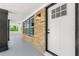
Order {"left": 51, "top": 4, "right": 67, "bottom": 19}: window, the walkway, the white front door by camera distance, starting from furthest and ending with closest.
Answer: the walkway, {"left": 51, "top": 4, "right": 67, "bottom": 19}: window, the white front door

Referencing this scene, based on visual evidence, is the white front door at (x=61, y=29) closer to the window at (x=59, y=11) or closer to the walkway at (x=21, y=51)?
the window at (x=59, y=11)

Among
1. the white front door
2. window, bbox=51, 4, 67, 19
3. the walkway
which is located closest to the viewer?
the white front door

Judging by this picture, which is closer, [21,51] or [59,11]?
[59,11]

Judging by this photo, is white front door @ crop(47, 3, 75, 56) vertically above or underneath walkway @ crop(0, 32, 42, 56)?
above

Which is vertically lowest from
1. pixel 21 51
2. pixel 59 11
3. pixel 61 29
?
pixel 21 51

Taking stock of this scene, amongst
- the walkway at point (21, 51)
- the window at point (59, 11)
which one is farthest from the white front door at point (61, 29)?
the walkway at point (21, 51)

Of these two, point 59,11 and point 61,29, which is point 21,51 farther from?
point 59,11

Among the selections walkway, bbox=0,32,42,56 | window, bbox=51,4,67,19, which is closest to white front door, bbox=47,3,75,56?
window, bbox=51,4,67,19

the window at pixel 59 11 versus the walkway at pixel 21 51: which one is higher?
the window at pixel 59 11

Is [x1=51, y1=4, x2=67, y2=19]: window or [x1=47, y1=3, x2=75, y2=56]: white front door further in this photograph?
[x1=51, y1=4, x2=67, y2=19]: window

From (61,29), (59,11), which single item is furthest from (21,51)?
(59,11)

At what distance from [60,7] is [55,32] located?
0.94 metres

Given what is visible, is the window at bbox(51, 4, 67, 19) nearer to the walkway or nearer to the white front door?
the white front door

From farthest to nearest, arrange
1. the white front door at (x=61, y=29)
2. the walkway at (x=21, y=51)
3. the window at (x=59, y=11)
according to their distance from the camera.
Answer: the walkway at (x=21, y=51)
the window at (x=59, y=11)
the white front door at (x=61, y=29)
